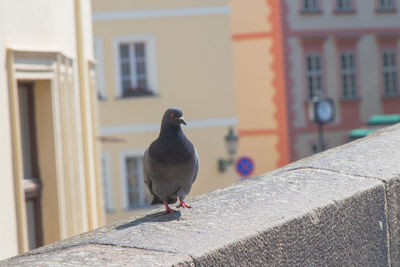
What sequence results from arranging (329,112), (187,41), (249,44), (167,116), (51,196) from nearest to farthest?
(167,116)
(51,196)
(187,41)
(329,112)
(249,44)

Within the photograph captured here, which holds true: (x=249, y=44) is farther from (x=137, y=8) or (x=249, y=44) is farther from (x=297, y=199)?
(x=297, y=199)

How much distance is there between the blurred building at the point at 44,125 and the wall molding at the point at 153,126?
1360 cm

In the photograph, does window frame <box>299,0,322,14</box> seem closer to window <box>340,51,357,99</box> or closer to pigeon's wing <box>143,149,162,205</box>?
window <box>340,51,357,99</box>

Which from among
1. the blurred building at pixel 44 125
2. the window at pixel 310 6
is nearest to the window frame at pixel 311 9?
the window at pixel 310 6

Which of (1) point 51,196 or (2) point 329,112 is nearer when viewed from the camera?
(1) point 51,196

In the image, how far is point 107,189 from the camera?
25.7 metres

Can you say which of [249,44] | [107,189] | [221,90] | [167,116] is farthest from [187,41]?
[167,116]

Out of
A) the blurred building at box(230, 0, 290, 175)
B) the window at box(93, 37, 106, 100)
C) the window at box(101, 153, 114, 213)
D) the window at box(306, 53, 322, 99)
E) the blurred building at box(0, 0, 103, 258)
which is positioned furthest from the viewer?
the window at box(306, 53, 322, 99)

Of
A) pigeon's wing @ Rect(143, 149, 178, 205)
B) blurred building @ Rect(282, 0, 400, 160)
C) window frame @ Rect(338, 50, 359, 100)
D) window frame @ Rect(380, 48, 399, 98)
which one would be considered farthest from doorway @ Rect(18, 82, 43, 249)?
window frame @ Rect(380, 48, 399, 98)

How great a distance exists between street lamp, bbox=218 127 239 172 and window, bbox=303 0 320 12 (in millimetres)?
12919

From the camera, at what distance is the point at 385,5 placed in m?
38.3

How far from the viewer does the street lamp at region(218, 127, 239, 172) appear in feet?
81.6

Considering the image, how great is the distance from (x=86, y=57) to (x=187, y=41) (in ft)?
44.9

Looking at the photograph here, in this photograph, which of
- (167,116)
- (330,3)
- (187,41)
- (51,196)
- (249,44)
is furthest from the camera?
(330,3)
